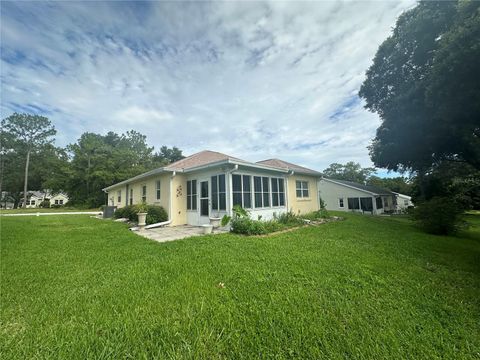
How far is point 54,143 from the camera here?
3653 cm

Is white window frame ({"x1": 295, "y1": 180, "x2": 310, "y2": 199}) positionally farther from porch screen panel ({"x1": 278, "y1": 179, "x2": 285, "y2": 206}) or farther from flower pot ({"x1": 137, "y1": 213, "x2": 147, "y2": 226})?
flower pot ({"x1": 137, "y1": 213, "x2": 147, "y2": 226})

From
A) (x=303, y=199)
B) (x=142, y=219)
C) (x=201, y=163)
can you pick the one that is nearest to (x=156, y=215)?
(x=142, y=219)

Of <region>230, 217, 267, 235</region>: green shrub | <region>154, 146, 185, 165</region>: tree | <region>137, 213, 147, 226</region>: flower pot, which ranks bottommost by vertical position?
<region>230, 217, 267, 235</region>: green shrub

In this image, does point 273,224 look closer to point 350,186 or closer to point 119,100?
point 119,100

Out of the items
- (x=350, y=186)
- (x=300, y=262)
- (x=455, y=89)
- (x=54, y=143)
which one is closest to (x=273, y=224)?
(x=300, y=262)

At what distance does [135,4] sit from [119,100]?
6.02 meters

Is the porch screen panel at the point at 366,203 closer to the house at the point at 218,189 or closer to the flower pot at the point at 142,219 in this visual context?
the house at the point at 218,189

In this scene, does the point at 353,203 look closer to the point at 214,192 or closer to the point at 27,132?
the point at 214,192

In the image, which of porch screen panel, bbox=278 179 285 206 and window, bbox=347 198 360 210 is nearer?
porch screen panel, bbox=278 179 285 206

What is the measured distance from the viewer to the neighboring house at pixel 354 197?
83.5 feet

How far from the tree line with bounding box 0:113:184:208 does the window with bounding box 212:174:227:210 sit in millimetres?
26825

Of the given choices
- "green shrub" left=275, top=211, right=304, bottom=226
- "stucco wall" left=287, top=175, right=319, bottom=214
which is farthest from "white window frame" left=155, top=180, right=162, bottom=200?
"stucco wall" left=287, top=175, right=319, bottom=214

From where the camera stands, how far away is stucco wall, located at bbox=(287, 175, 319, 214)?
39.6 feet

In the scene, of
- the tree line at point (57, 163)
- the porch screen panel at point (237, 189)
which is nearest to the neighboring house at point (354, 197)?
the porch screen panel at point (237, 189)
